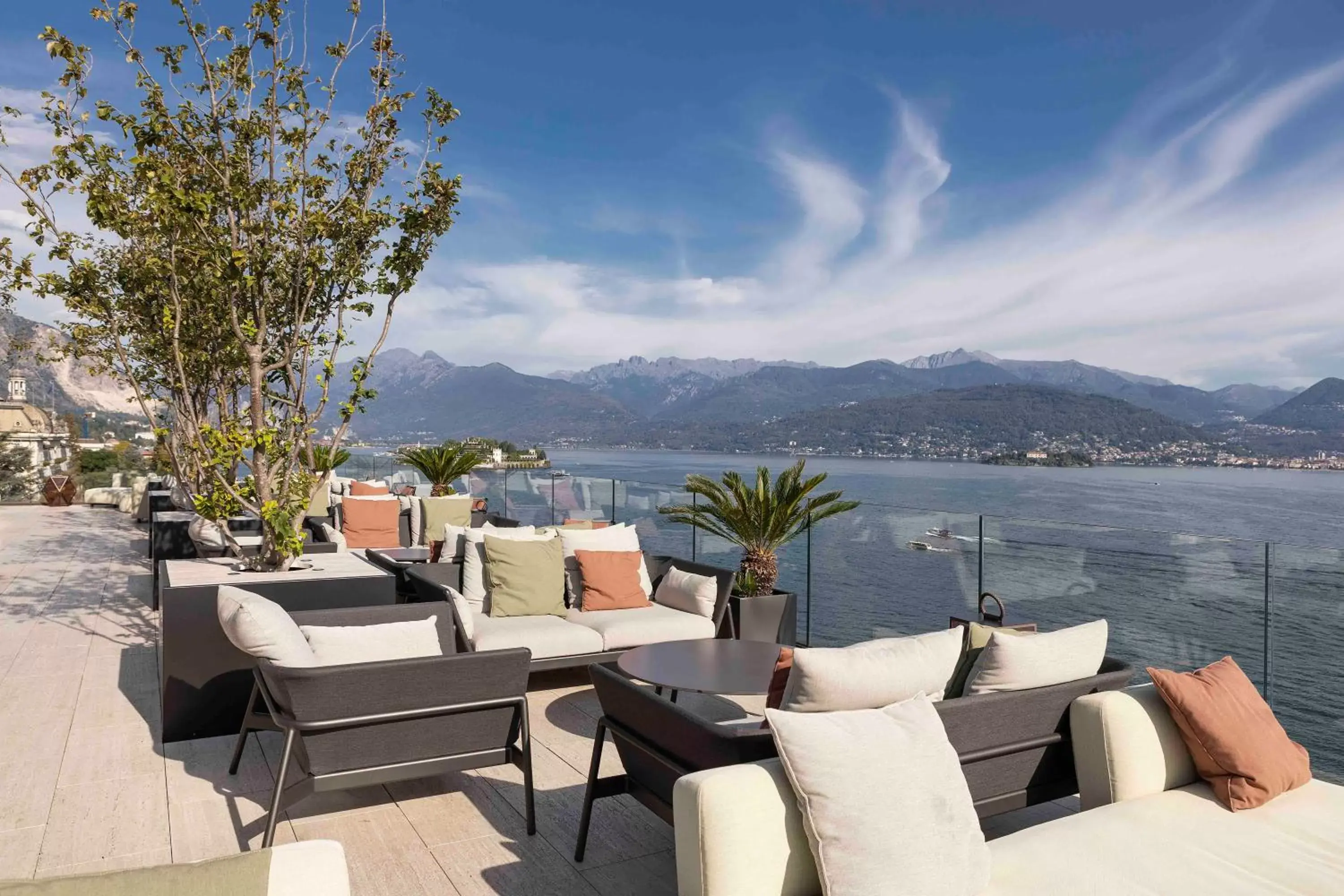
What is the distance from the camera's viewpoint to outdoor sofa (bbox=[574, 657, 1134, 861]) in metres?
2.43

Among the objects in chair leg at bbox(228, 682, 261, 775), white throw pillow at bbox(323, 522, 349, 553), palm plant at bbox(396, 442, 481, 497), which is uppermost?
palm plant at bbox(396, 442, 481, 497)

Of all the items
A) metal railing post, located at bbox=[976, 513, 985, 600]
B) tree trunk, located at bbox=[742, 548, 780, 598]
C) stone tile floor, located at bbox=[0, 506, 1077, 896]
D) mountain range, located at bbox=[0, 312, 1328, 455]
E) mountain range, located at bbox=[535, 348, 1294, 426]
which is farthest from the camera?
mountain range, located at bbox=[535, 348, 1294, 426]

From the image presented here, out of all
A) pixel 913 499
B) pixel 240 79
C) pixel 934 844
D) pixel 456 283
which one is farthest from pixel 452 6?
pixel 913 499

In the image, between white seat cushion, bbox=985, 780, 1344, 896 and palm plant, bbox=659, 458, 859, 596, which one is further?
palm plant, bbox=659, 458, 859, 596

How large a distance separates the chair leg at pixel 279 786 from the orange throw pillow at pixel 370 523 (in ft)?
19.4

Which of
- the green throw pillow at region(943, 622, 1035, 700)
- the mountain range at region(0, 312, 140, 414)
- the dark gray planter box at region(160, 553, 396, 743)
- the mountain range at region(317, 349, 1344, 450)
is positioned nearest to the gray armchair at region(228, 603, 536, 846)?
the dark gray planter box at region(160, 553, 396, 743)

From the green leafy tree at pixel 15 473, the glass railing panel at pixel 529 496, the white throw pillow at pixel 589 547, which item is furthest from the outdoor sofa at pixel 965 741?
the green leafy tree at pixel 15 473

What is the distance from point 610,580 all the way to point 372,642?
2.14m

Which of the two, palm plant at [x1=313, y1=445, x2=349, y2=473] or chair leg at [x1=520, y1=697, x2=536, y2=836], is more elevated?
palm plant at [x1=313, y1=445, x2=349, y2=473]

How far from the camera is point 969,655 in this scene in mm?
2926

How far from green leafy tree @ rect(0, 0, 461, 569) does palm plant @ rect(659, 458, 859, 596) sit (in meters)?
2.71

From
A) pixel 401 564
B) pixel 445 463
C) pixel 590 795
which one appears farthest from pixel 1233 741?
pixel 445 463

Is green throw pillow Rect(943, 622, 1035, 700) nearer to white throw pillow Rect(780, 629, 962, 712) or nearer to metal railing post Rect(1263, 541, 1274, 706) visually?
white throw pillow Rect(780, 629, 962, 712)

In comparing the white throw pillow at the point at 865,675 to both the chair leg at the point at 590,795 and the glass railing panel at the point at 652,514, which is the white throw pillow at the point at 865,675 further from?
the glass railing panel at the point at 652,514
